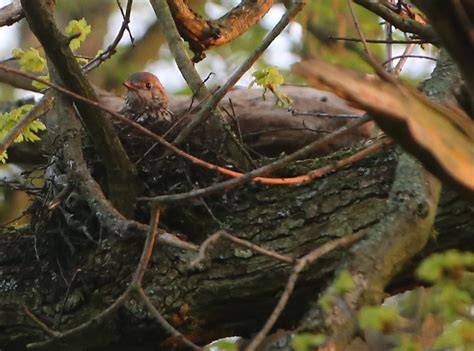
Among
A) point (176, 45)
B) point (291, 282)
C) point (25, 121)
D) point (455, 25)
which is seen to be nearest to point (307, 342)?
point (291, 282)

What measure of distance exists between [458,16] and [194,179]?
1954 millimetres

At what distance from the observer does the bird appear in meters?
4.52

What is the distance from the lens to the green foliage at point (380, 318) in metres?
1.94

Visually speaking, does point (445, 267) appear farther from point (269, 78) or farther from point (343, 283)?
point (269, 78)

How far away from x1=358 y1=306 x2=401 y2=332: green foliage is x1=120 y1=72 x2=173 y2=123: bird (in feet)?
8.40

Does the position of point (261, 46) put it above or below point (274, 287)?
above

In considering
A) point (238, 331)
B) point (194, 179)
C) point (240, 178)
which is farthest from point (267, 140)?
point (240, 178)

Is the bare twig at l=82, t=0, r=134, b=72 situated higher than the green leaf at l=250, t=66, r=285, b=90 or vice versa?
the bare twig at l=82, t=0, r=134, b=72

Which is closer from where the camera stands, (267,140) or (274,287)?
(274,287)

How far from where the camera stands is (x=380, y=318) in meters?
1.94

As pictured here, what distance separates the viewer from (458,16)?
164 centimetres

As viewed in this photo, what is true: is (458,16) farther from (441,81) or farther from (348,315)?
(441,81)

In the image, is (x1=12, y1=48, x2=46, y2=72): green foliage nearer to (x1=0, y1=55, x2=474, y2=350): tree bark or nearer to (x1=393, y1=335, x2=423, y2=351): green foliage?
(x1=0, y1=55, x2=474, y2=350): tree bark

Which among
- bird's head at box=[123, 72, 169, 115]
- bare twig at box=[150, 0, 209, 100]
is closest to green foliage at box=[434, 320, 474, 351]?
bare twig at box=[150, 0, 209, 100]
